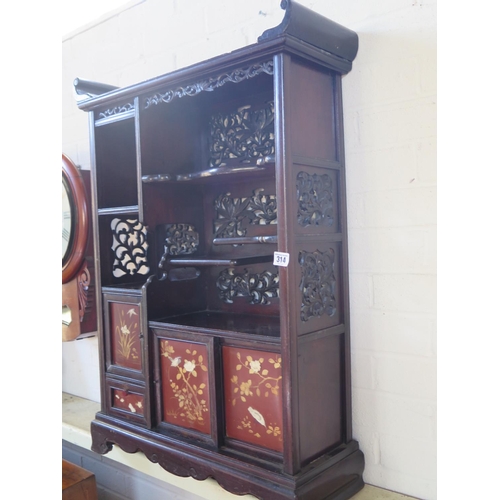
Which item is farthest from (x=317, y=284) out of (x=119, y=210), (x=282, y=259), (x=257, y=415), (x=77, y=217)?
(x=77, y=217)

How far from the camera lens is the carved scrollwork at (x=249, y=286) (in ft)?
5.31

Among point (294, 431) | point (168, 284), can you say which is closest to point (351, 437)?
point (294, 431)

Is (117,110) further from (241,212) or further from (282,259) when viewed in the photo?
(282,259)

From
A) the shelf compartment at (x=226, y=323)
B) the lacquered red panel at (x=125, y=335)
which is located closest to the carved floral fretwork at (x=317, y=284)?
the shelf compartment at (x=226, y=323)

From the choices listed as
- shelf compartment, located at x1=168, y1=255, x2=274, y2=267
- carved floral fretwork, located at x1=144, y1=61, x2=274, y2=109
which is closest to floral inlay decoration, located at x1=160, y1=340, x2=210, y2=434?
shelf compartment, located at x1=168, y1=255, x2=274, y2=267

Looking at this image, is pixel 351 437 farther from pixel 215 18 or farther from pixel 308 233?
pixel 215 18

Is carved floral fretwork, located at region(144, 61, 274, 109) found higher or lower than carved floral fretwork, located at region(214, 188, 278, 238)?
higher

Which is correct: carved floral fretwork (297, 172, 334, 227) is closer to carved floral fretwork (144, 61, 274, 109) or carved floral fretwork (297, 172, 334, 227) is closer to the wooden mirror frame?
carved floral fretwork (144, 61, 274, 109)

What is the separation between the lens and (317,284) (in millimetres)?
1370

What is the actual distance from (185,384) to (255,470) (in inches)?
13.6

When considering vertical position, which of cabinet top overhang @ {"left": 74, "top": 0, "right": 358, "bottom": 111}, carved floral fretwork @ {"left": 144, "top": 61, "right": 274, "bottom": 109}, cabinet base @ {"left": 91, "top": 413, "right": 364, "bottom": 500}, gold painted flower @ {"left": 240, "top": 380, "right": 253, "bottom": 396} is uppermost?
cabinet top overhang @ {"left": 74, "top": 0, "right": 358, "bottom": 111}

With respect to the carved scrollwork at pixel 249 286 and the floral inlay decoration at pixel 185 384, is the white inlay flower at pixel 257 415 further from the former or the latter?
the carved scrollwork at pixel 249 286

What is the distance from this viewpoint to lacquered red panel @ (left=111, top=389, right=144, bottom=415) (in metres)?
1.67

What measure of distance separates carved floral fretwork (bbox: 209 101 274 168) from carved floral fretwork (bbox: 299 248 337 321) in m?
0.40
